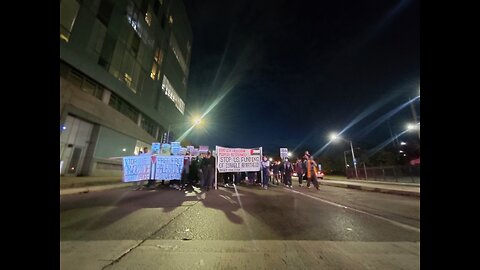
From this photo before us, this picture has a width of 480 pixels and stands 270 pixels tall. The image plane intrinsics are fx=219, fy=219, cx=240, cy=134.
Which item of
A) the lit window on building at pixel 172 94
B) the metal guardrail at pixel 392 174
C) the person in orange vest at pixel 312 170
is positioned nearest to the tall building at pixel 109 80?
the lit window on building at pixel 172 94

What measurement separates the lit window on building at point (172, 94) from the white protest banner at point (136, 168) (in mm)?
26831

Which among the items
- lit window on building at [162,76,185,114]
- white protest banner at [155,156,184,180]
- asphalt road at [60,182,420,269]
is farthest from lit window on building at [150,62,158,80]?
asphalt road at [60,182,420,269]

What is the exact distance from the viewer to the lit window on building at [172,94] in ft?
120

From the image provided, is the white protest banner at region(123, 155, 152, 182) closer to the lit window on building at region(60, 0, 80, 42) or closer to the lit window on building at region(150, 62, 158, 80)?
the lit window on building at region(60, 0, 80, 42)

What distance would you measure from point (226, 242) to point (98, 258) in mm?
1618

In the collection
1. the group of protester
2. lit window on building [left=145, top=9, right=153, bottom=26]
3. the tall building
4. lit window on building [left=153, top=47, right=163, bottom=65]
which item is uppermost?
lit window on building [left=145, top=9, right=153, bottom=26]

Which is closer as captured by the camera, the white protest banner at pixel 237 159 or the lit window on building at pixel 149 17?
the white protest banner at pixel 237 159

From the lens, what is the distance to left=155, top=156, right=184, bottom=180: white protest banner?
11594 mm

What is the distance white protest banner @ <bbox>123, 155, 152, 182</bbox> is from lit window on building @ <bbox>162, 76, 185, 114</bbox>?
26.8 m

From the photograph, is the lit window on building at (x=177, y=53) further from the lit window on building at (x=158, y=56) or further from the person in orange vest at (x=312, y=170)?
the person in orange vest at (x=312, y=170)

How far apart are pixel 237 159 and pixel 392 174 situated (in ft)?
76.1
